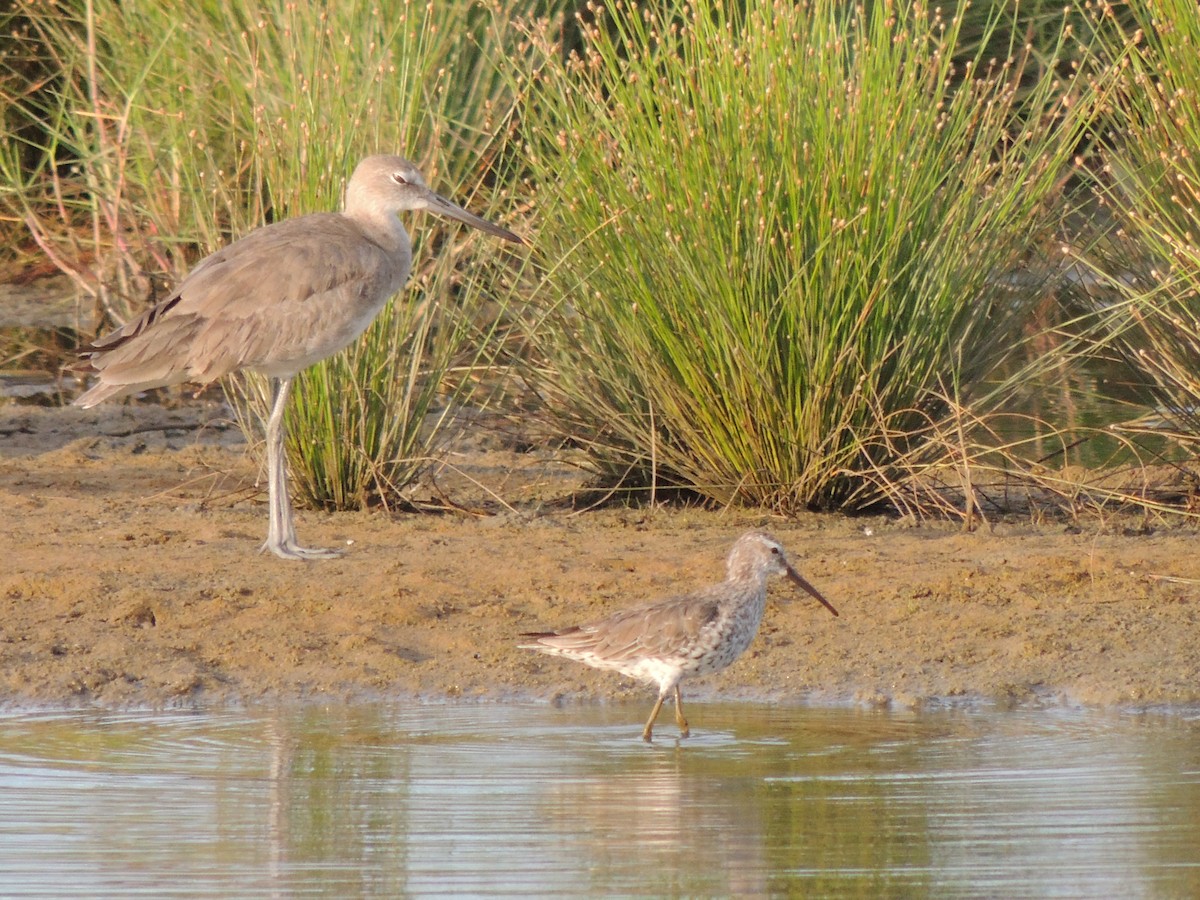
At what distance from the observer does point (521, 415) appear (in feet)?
28.4

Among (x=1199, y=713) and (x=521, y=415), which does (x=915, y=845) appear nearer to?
(x=1199, y=713)

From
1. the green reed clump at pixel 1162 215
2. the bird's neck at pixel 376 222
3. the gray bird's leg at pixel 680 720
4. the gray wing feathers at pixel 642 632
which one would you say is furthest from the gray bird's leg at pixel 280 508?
the green reed clump at pixel 1162 215

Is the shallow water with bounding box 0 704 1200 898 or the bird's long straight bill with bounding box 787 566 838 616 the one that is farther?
the bird's long straight bill with bounding box 787 566 838 616

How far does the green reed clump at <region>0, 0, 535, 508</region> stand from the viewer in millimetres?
8375

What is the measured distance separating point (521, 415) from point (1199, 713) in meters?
3.49

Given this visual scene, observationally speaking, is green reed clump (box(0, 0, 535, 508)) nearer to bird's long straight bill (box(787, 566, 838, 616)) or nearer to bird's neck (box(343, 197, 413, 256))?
bird's neck (box(343, 197, 413, 256))

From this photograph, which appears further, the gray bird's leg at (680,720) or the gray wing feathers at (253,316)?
the gray wing feathers at (253,316)

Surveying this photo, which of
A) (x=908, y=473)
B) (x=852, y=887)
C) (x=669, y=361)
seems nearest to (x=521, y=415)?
(x=669, y=361)

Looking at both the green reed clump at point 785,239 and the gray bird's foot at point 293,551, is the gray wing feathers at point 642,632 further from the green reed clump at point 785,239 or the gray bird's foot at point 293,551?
the green reed clump at point 785,239

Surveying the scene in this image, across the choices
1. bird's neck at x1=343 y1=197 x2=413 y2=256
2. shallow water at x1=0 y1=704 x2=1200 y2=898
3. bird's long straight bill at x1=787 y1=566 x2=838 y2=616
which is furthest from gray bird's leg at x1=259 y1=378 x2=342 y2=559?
bird's long straight bill at x1=787 y1=566 x2=838 y2=616

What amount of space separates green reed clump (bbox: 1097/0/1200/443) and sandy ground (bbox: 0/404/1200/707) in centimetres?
74

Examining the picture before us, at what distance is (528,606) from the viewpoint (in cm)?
698

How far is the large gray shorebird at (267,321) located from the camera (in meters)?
7.66

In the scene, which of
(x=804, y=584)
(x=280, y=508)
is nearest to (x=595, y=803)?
(x=804, y=584)
